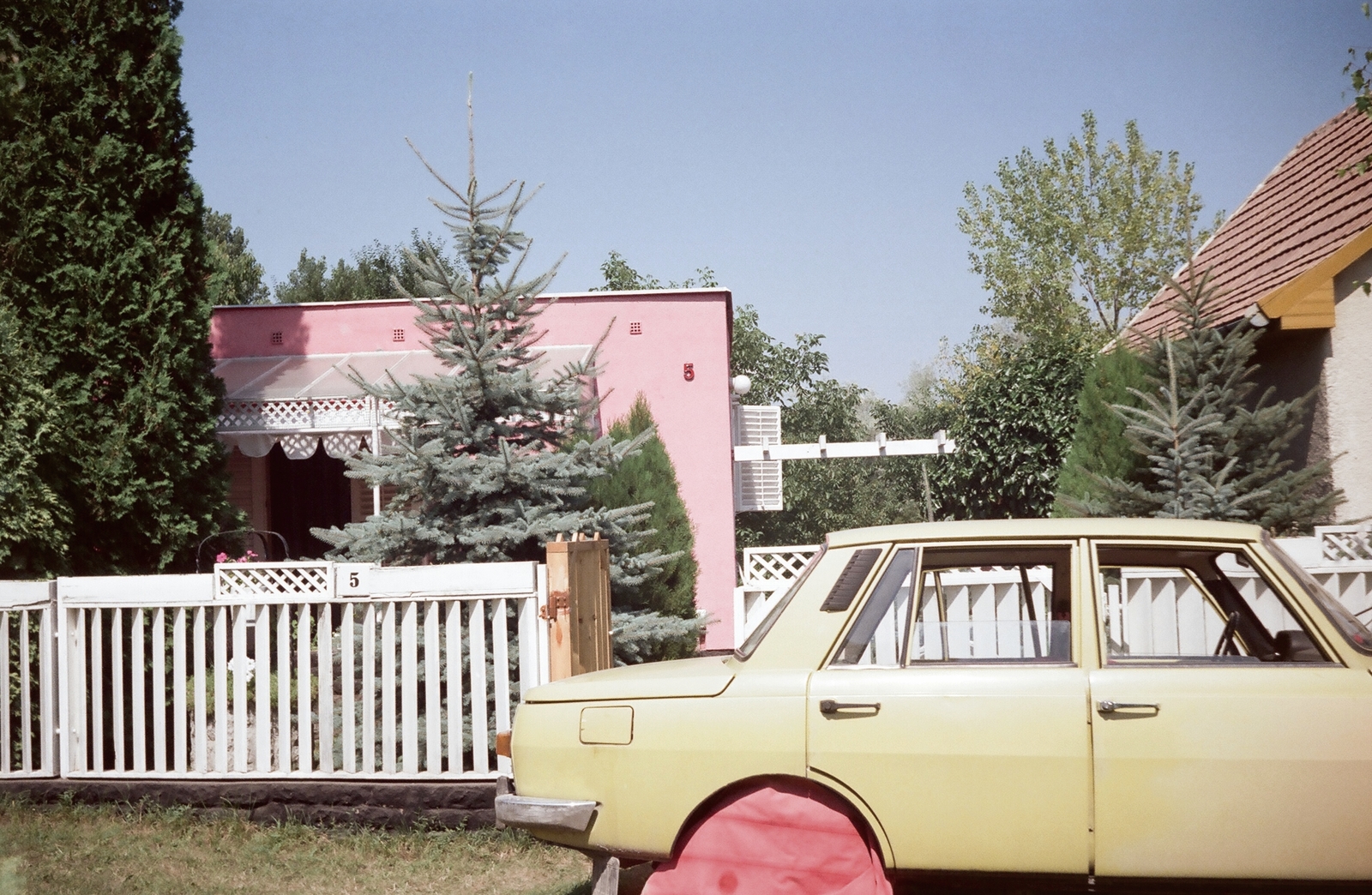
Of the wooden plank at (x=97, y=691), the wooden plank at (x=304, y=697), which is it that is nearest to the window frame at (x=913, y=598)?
the wooden plank at (x=304, y=697)

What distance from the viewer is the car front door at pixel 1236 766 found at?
3688 mm

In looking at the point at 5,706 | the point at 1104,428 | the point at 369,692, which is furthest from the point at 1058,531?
the point at 1104,428

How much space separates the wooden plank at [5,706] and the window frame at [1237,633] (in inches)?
237

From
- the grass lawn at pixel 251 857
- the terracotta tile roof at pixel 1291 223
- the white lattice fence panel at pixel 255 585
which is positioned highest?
the terracotta tile roof at pixel 1291 223

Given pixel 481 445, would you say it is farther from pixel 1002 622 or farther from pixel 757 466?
pixel 757 466

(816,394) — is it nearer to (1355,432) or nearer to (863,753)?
(1355,432)

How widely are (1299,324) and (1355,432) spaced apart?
1134 millimetres

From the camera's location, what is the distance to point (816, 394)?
1702 inches

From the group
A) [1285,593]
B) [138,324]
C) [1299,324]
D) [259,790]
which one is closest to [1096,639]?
[1285,593]

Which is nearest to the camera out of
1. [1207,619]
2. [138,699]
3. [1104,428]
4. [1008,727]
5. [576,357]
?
[1008,727]

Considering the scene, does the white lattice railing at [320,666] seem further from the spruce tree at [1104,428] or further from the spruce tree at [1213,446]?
the spruce tree at [1104,428]

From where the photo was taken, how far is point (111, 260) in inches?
435

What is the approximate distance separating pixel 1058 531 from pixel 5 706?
601cm

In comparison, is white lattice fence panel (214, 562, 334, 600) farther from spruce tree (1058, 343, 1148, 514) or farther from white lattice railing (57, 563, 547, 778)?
spruce tree (1058, 343, 1148, 514)
